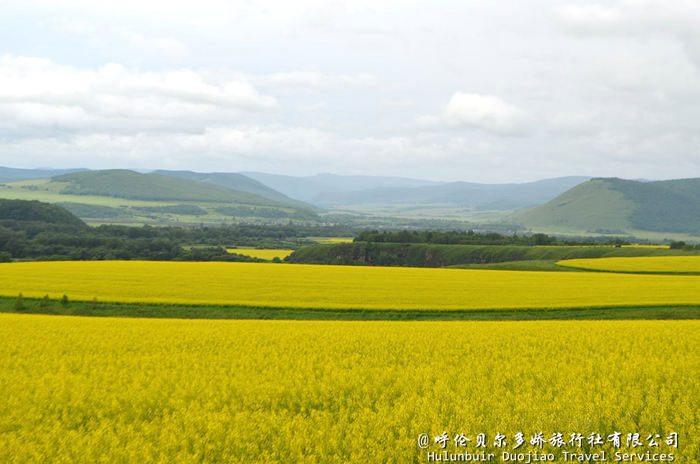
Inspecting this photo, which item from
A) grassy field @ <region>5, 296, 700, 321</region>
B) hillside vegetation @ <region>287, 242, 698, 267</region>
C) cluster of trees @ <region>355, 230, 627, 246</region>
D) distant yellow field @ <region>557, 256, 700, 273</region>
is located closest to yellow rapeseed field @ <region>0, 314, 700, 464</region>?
grassy field @ <region>5, 296, 700, 321</region>

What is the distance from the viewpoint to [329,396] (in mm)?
12523

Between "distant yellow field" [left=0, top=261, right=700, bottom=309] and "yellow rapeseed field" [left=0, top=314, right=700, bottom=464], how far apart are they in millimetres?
19400

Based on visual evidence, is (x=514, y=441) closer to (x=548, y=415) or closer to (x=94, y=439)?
(x=548, y=415)

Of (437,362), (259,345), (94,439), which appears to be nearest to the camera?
(94,439)

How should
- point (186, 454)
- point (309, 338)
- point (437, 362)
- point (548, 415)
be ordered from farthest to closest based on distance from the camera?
1. point (309, 338)
2. point (437, 362)
3. point (548, 415)
4. point (186, 454)

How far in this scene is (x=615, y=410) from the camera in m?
11.0

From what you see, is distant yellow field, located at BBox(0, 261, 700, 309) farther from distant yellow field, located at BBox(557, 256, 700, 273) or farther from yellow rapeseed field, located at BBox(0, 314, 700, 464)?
yellow rapeseed field, located at BBox(0, 314, 700, 464)

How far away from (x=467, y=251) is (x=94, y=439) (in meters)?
116

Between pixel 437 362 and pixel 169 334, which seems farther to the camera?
pixel 169 334

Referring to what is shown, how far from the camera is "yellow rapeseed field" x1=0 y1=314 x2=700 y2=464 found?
9.38 metres

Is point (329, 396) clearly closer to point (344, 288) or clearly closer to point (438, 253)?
point (344, 288)

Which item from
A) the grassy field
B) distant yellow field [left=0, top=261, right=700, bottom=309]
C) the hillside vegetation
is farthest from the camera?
the hillside vegetation

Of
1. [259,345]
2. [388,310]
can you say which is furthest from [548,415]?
[388,310]

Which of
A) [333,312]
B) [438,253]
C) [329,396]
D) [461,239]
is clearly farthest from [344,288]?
[461,239]
